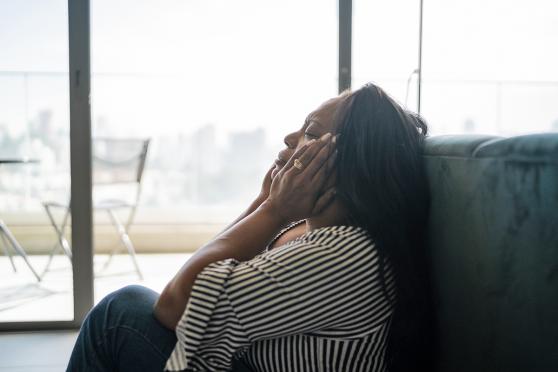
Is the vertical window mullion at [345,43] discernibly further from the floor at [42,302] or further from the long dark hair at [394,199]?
the floor at [42,302]

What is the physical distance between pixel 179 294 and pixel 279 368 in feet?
0.79

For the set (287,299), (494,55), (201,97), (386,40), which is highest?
(386,40)

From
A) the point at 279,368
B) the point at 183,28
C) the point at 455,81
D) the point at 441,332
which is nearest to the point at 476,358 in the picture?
the point at 441,332

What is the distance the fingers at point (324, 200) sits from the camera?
106 centimetres

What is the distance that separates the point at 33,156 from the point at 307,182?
90.9 inches

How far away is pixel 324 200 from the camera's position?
1.07 m

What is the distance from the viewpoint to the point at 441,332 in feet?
3.06

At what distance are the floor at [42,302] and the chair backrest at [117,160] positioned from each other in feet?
2.26

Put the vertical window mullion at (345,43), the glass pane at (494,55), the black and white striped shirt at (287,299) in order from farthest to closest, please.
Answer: the vertical window mullion at (345,43)
the glass pane at (494,55)
the black and white striped shirt at (287,299)

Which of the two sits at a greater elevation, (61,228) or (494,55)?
(494,55)

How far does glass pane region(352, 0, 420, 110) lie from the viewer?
261 centimetres

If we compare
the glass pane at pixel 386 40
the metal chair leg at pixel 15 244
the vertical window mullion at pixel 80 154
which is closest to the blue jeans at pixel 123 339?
the vertical window mullion at pixel 80 154

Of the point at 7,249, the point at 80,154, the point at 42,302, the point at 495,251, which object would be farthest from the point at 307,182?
the point at 7,249

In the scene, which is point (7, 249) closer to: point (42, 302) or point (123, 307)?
point (42, 302)
